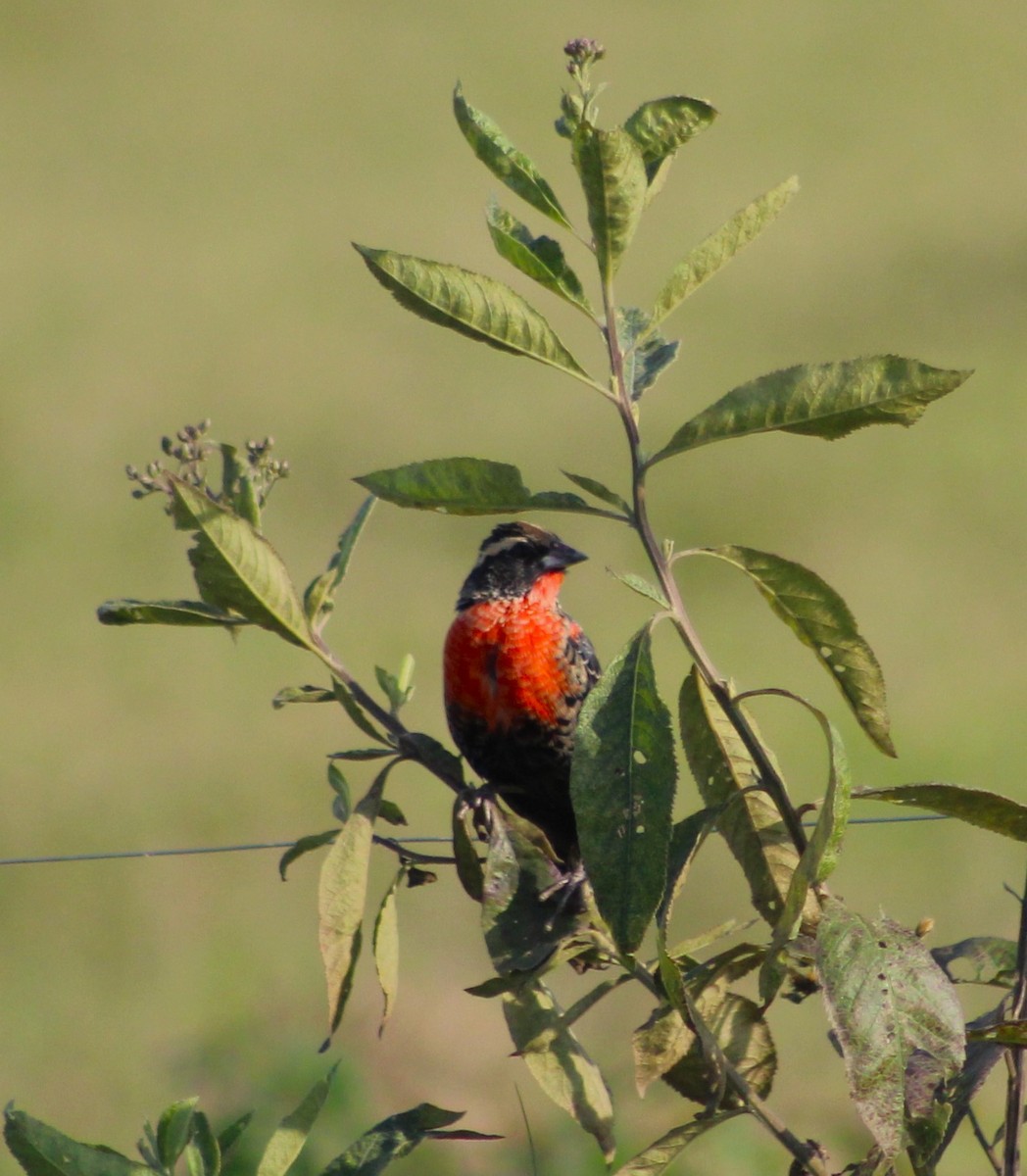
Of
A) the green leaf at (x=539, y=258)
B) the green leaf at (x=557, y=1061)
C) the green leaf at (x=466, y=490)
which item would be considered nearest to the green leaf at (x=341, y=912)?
the green leaf at (x=557, y=1061)

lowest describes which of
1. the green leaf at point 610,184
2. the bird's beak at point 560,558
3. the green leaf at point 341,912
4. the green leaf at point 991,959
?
the green leaf at point 991,959

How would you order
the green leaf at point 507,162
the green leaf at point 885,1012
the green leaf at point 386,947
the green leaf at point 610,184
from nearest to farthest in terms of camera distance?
the green leaf at point 885,1012
the green leaf at point 610,184
the green leaf at point 507,162
the green leaf at point 386,947

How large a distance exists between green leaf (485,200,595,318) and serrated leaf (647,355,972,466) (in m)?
0.16

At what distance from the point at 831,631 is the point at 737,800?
0.23 m

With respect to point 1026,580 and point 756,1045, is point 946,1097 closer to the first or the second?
point 756,1045

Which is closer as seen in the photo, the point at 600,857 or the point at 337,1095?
the point at 600,857

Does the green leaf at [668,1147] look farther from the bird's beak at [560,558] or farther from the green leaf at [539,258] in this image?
the bird's beak at [560,558]

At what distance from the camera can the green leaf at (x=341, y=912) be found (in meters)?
1.79

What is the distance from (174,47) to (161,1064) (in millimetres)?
11896

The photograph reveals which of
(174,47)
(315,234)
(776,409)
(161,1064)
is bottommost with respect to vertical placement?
(161,1064)

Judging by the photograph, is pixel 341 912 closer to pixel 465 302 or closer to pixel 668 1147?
pixel 668 1147

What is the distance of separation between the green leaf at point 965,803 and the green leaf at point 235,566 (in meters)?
0.59

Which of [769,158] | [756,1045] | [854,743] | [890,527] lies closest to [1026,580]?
[890,527]

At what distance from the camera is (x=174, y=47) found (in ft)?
54.5
